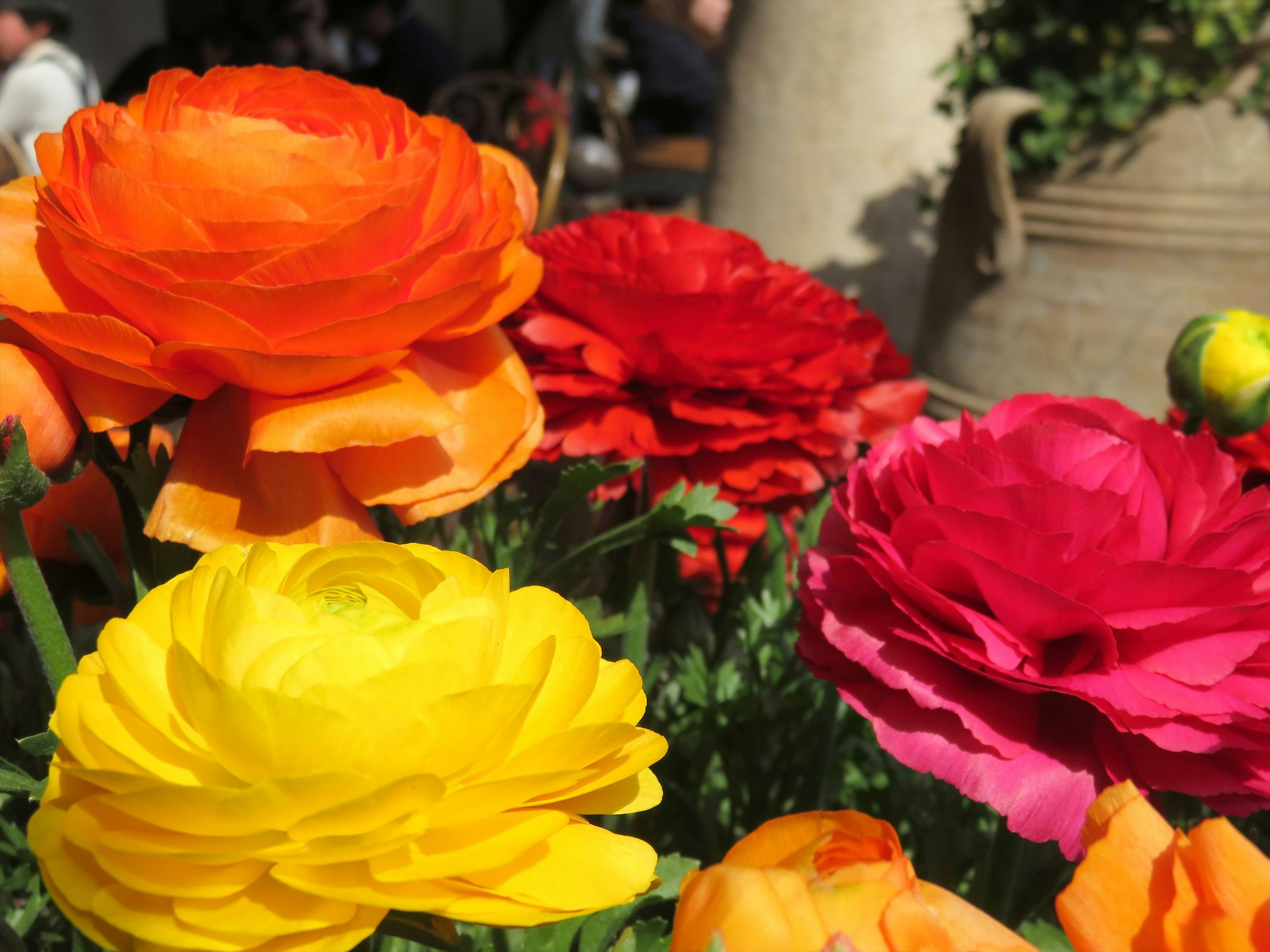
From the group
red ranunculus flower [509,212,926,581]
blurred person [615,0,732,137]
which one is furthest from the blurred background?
blurred person [615,0,732,137]

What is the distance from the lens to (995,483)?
36cm

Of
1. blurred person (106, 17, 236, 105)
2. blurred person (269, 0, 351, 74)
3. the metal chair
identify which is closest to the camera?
the metal chair

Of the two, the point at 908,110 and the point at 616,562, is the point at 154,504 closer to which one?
the point at 616,562

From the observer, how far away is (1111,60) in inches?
50.1

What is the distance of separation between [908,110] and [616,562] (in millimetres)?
1252

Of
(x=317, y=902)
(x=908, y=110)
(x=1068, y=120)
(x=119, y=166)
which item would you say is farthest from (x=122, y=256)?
(x=908, y=110)

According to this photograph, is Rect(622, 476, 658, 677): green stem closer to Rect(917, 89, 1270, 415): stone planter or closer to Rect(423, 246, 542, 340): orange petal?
Rect(423, 246, 542, 340): orange petal

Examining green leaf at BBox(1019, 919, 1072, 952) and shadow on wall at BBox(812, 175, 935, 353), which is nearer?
green leaf at BBox(1019, 919, 1072, 952)

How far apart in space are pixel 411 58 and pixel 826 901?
4341 mm

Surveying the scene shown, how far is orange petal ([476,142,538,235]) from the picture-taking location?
0.41 metres

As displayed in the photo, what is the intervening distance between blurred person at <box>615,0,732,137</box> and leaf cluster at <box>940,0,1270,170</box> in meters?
3.26

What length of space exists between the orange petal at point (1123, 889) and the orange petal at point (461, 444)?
193 millimetres

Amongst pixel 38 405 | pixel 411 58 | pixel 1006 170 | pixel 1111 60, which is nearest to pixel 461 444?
pixel 38 405

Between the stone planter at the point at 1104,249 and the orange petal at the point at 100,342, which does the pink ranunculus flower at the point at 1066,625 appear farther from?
the stone planter at the point at 1104,249
